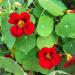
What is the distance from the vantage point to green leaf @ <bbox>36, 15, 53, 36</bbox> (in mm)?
1769

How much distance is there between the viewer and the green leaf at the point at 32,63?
1.84 m

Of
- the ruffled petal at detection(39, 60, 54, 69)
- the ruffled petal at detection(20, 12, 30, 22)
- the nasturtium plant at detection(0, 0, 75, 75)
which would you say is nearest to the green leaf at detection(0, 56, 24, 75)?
the nasturtium plant at detection(0, 0, 75, 75)

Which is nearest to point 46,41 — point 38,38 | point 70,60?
point 38,38

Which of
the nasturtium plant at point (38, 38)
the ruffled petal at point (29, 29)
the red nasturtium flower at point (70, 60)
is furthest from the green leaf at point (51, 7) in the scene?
the red nasturtium flower at point (70, 60)

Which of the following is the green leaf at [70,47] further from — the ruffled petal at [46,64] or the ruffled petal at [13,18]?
the ruffled petal at [13,18]

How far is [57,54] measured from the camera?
1777mm

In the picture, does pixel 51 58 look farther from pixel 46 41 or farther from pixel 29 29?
pixel 29 29

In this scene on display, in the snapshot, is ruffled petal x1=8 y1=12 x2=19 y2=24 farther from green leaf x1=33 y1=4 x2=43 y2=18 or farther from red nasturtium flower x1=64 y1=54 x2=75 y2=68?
red nasturtium flower x1=64 y1=54 x2=75 y2=68

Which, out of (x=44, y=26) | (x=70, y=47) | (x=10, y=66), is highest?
(x=44, y=26)

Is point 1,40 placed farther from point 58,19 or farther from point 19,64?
point 58,19

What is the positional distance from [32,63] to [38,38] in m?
0.14

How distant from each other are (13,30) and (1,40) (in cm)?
19

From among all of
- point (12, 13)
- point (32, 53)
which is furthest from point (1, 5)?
point (32, 53)

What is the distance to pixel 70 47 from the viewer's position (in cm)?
181
